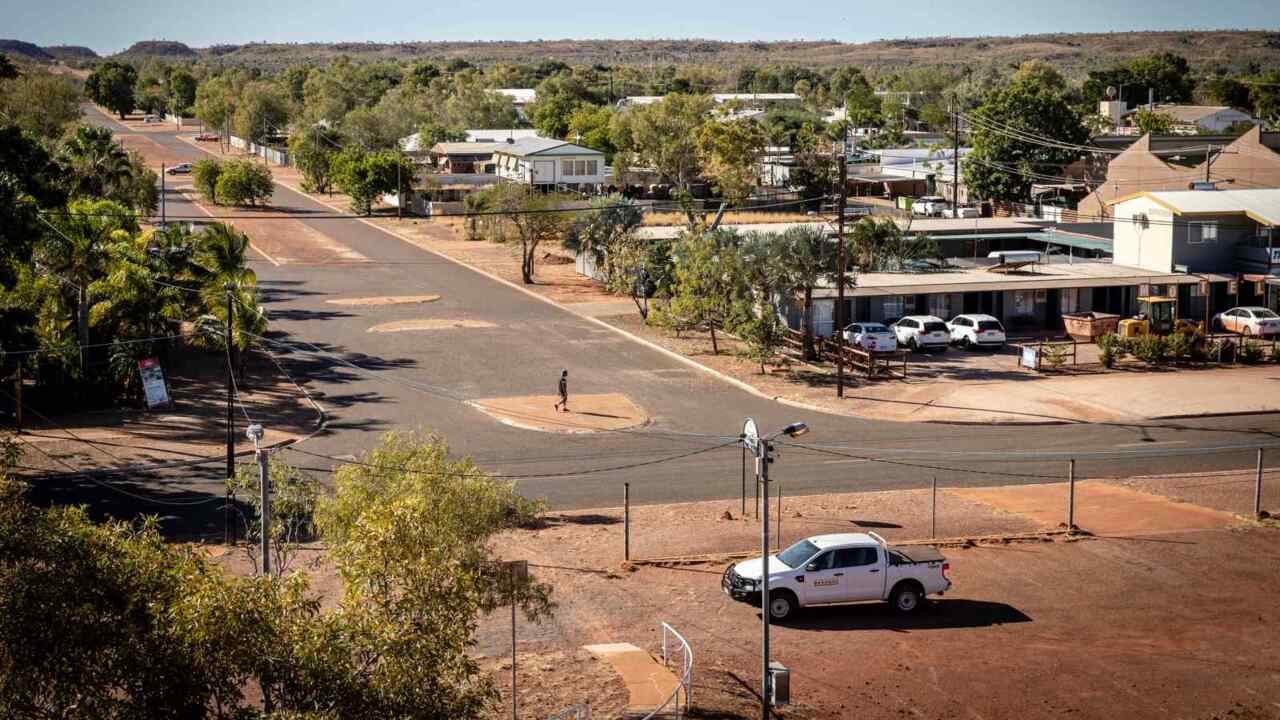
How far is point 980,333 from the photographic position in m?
52.2

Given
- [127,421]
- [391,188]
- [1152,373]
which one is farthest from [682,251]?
[391,188]

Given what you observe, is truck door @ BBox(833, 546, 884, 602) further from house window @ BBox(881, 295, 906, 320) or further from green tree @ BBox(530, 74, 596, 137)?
green tree @ BBox(530, 74, 596, 137)

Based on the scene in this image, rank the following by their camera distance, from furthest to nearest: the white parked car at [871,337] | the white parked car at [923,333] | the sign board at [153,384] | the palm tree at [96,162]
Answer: the palm tree at [96,162] < the white parked car at [923,333] < the white parked car at [871,337] < the sign board at [153,384]

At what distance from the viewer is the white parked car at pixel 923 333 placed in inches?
2021

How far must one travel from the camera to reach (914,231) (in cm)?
7188

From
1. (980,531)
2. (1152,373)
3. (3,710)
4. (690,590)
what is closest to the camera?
(3,710)

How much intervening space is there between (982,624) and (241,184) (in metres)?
84.7

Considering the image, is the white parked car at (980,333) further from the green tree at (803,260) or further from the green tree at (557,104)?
the green tree at (557,104)

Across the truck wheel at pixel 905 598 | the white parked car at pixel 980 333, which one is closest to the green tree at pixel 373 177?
the white parked car at pixel 980 333

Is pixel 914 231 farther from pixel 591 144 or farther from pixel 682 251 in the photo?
pixel 591 144

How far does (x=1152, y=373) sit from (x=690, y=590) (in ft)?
90.7

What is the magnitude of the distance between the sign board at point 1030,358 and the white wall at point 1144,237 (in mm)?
14676

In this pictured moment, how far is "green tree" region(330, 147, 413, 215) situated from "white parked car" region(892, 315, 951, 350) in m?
54.4

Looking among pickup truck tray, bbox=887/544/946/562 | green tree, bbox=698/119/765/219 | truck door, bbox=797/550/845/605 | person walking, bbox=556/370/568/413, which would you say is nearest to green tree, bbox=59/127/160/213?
person walking, bbox=556/370/568/413
